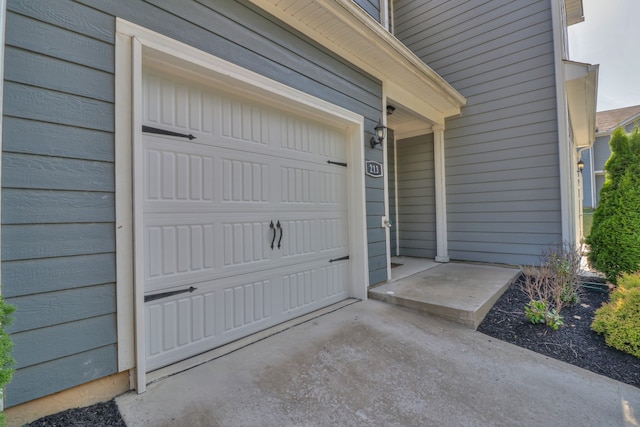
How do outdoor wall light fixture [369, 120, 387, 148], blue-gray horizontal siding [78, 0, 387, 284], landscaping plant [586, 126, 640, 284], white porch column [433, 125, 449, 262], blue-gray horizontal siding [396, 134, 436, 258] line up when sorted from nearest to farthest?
blue-gray horizontal siding [78, 0, 387, 284]
landscaping plant [586, 126, 640, 284]
outdoor wall light fixture [369, 120, 387, 148]
white porch column [433, 125, 449, 262]
blue-gray horizontal siding [396, 134, 436, 258]

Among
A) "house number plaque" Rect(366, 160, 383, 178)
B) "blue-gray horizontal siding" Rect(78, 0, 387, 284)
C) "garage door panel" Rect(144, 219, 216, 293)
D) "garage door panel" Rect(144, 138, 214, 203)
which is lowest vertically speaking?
"garage door panel" Rect(144, 219, 216, 293)

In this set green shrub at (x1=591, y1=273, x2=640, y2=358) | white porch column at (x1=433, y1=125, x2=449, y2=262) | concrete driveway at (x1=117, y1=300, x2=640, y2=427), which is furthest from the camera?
white porch column at (x1=433, y1=125, x2=449, y2=262)

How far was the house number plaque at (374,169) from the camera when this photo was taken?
3.56 m

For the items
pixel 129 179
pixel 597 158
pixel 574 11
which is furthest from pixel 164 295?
pixel 597 158

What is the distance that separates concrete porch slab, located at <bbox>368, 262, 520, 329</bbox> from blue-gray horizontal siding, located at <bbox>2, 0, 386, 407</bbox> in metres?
2.63

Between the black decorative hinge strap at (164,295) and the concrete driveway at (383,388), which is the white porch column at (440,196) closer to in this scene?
the concrete driveway at (383,388)

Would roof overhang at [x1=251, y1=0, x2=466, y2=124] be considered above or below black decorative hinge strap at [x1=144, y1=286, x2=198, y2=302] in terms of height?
above

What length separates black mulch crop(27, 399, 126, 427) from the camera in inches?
56.5

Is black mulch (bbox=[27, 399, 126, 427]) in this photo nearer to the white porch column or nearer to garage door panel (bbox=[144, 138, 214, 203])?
garage door panel (bbox=[144, 138, 214, 203])

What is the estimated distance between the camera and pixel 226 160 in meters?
2.38

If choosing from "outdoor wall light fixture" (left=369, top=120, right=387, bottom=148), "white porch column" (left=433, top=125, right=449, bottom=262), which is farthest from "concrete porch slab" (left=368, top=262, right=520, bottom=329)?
"outdoor wall light fixture" (left=369, top=120, right=387, bottom=148)

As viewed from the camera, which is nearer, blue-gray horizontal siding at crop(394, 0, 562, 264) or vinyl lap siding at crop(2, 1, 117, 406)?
vinyl lap siding at crop(2, 1, 117, 406)

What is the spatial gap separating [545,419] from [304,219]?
2.28 metres

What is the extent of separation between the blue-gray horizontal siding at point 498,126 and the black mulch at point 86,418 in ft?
16.6
